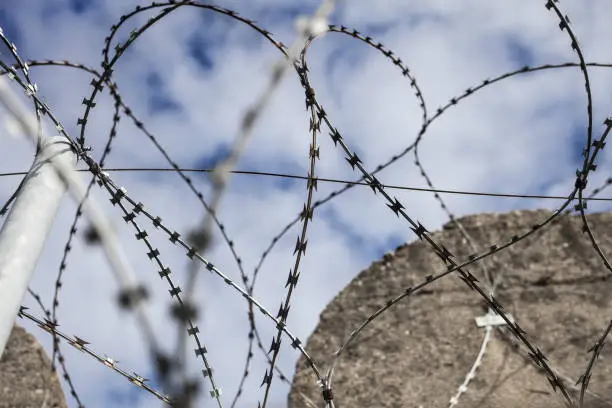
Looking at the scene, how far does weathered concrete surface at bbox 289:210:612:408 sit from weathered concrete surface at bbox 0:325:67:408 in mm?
1837

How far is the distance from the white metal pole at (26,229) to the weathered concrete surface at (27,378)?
339 centimetres

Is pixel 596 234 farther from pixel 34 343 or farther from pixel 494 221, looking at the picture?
pixel 34 343

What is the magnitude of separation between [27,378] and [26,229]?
3636mm

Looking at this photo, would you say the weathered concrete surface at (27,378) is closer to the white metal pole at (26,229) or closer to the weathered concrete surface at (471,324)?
the weathered concrete surface at (471,324)

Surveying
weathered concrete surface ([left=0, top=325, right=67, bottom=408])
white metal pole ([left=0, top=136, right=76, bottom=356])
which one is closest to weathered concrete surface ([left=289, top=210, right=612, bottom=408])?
weathered concrete surface ([left=0, top=325, right=67, bottom=408])

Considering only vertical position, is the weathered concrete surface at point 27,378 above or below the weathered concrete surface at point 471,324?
below

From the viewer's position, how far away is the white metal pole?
1879 mm

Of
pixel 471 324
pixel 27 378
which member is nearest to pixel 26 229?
pixel 27 378

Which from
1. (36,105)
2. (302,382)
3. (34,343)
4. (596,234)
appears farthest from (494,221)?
(36,105)

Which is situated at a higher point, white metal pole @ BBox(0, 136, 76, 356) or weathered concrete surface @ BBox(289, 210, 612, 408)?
weathered concrete surface @ BBox(289, 210, 612, 408)

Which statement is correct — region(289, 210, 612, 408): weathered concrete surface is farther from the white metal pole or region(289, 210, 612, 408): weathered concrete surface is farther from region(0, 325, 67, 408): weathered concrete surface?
the white metal pole

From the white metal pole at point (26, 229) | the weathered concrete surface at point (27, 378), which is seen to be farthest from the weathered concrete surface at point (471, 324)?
the white metal pole at point (26, 229)

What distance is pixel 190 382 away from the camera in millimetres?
1019

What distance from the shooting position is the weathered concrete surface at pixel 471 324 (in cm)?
505
